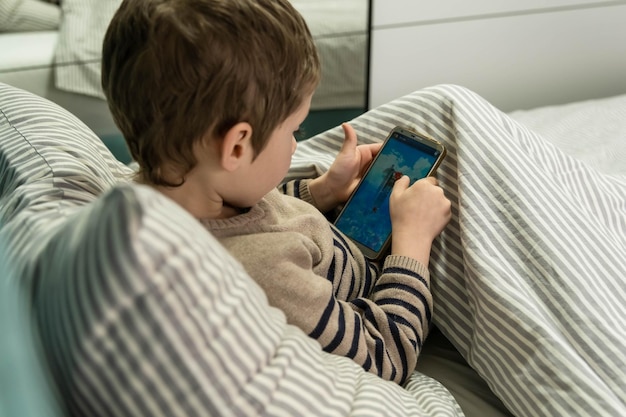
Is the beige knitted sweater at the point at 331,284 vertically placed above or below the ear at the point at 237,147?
below

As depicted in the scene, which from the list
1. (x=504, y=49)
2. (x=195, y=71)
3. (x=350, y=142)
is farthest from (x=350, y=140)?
(x=504, y=49)

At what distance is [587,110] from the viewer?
1.40 m

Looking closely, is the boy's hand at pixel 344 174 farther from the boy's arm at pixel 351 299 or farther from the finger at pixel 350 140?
the boy's arm at pixel 351 299

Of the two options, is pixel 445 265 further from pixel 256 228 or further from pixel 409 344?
pixel 256 228

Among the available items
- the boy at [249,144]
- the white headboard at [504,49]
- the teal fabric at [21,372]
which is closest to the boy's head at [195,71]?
the boy at [249,144]

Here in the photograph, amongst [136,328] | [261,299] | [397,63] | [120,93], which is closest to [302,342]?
[261,299]

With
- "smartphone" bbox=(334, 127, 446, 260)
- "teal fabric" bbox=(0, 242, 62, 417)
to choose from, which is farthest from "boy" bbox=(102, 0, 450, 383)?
"teal fabric" bbox=(0, 242, 62, 417)

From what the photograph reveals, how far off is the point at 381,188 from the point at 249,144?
32cm

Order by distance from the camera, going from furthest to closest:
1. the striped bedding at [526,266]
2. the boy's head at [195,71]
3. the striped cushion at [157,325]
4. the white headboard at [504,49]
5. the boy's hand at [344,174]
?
the white headboard at [504,49], the boy's hand at [344,174], the striped bedding at [526,266], the boy's head at [195,71], the striped cushion at [157,325]

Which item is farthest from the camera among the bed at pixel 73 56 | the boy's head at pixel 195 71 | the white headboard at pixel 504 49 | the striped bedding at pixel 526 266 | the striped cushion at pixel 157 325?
the white headboard at pixel 504 49

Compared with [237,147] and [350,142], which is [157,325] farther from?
[350,142]

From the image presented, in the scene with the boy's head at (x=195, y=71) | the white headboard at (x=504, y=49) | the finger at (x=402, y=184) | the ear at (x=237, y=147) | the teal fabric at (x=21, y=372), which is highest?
the boy's head at (x=195, y=71)

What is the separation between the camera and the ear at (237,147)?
59 cm

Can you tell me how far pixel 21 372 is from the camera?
15.8 inches
